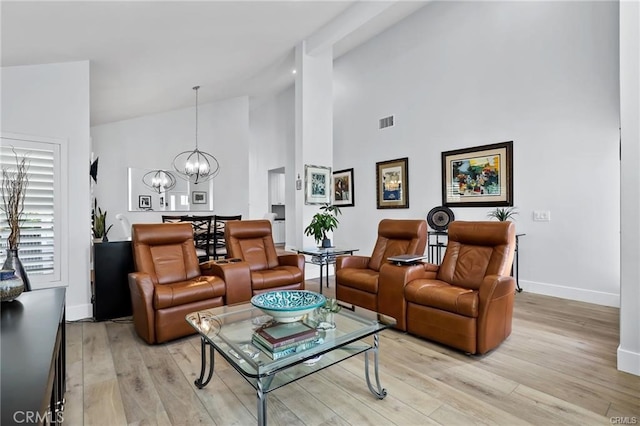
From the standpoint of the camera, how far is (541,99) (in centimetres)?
425

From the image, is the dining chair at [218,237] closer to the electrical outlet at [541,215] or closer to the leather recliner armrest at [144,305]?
the leather recliner armrest at [144,305]

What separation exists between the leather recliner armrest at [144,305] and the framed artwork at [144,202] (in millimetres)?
4599

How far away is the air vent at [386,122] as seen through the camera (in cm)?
607

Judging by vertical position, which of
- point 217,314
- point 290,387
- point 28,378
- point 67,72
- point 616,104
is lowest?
point 290,387

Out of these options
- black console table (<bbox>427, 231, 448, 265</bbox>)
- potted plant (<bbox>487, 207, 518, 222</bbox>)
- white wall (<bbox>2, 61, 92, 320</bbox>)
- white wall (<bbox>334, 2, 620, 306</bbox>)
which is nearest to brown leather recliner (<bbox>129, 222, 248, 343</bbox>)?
white wall (<bbox>2, 61, 92, 320</bbox>)

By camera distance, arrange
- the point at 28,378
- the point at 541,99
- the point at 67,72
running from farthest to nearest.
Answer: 1. the point at 541,99
2. the point at 67,72
3. the point at 28,378

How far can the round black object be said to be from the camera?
5.12 meters

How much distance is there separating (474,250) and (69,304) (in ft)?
13.6

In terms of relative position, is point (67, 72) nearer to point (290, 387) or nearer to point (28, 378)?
point (28, 378)

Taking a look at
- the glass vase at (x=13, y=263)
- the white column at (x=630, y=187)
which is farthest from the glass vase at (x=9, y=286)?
the white column at (x=630, y=187)

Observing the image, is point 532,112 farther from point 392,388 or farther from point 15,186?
point 15,186

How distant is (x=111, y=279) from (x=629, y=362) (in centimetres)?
452

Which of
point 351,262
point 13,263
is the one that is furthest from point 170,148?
point 13,263

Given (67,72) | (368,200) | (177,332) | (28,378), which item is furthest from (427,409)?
(368,200)
